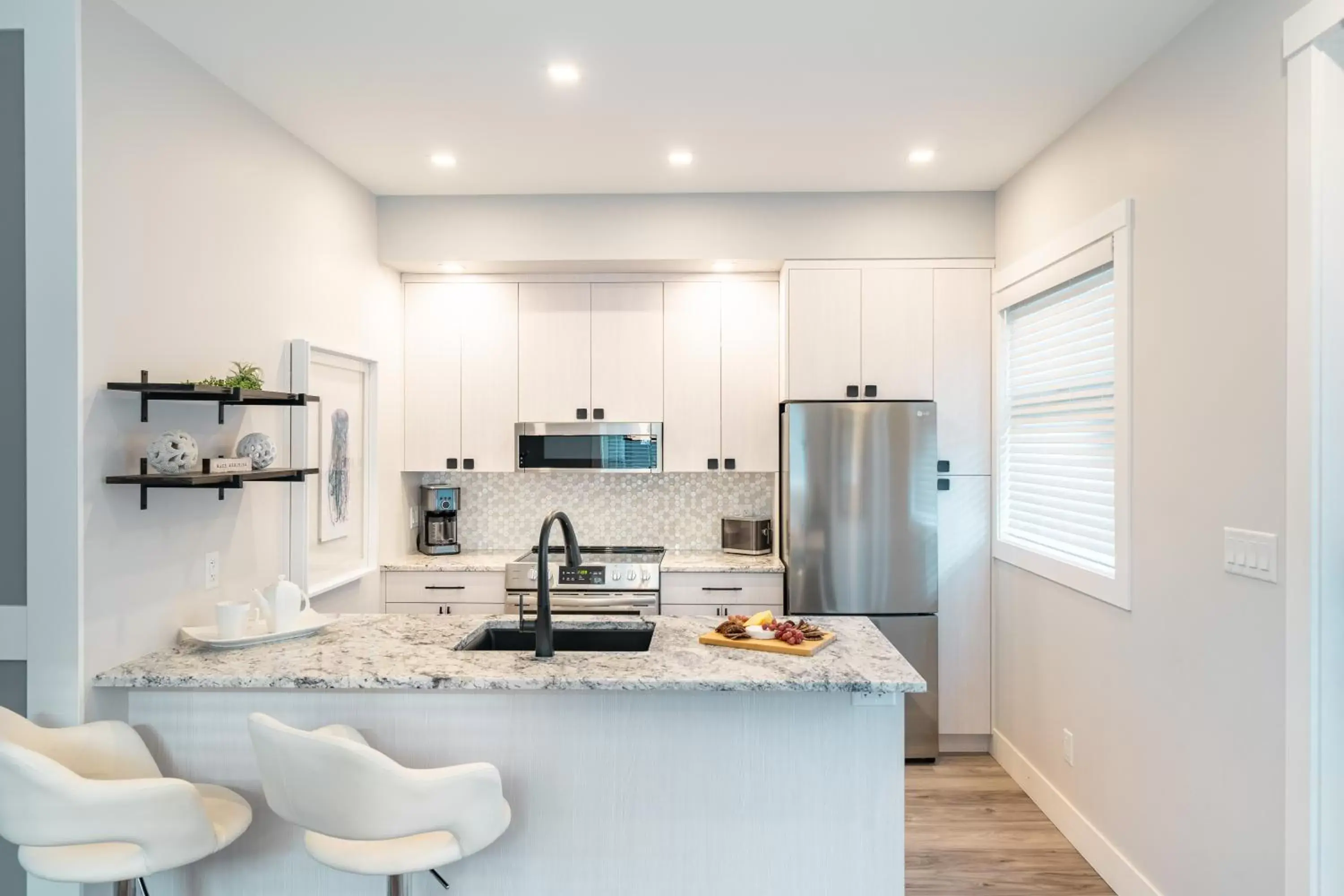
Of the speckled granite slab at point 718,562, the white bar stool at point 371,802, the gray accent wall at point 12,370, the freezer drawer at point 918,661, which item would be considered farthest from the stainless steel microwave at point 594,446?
the white bar stool at point 371,802

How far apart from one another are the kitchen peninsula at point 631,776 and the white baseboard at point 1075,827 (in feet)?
3.73

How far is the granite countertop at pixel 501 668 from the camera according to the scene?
2.04m

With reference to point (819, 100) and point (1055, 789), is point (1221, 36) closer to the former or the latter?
point (819, 100)

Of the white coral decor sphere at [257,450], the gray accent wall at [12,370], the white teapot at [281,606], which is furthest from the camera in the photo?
the white coral decor sphere at [257,450]

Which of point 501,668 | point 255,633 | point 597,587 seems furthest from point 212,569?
point 597,587

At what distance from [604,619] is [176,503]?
1.37 m

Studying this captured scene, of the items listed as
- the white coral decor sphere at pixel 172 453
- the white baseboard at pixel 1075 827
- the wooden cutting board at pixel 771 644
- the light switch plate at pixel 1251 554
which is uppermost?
the white coral decor sphere at pixel 172 453

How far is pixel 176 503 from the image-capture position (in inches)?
98.2

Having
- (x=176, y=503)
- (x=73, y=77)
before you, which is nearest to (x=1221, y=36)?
(x=73, y=77)

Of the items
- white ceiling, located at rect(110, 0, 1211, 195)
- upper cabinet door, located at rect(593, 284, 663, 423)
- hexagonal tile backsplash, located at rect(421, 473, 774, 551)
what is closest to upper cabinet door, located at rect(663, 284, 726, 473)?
upper cabinet door, located at rect(593, 284, 663, 423)

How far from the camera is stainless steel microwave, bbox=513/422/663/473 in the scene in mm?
4352

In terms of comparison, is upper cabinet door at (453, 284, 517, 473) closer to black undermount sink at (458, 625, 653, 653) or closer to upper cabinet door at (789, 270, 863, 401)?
upper cabinet door at (789, 270, 863, 401)

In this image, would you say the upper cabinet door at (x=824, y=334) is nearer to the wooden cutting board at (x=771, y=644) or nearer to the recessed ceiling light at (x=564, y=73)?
the recessed ceiling light at (x=564, y=73)

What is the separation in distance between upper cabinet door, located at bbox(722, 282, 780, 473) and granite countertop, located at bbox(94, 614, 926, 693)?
1.98m
